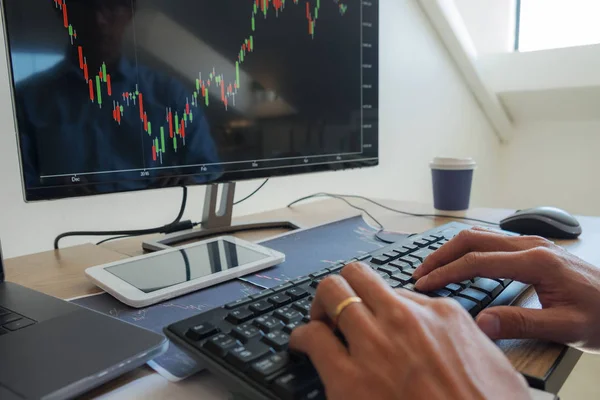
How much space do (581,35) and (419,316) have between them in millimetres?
1915

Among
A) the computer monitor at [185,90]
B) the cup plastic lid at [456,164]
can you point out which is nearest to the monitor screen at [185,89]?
the computer monitor at [185,90]

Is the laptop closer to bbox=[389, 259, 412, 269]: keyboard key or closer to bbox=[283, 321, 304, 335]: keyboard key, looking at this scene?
bbox=[283, 321, 304, 335]: keyboard key

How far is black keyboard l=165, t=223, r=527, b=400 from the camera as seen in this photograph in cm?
31

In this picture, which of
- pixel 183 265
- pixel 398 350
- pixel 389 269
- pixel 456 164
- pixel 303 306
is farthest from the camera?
pixel 456 164

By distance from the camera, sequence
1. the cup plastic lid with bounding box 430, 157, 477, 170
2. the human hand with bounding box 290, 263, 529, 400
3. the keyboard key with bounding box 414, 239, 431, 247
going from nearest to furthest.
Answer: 1. the human hand with bounding box 290, 263, 529, 400
2. the keyboard key with bounding box 414, 239, 431, 247
3. the cup plastic lid with bounding box 430, 157, 477, 170

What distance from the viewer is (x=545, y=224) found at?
0.80 meters

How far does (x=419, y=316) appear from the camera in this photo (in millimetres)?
325

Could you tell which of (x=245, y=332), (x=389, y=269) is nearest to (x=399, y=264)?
(x=389, y=269)

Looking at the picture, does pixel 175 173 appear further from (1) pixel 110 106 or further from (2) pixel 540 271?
(2) pixel 540 271

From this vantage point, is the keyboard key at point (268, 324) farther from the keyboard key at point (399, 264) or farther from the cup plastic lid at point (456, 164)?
the cup plastic lid at point (456, 164)

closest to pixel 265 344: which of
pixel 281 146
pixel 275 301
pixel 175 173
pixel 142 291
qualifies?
pixel 275 301

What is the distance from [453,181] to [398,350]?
0.81 meters

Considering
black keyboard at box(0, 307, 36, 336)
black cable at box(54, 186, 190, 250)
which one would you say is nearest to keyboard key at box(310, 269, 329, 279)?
black keyboard at box(0, 307, 36, 336)

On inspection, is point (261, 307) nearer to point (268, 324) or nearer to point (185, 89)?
point (268, 324)
